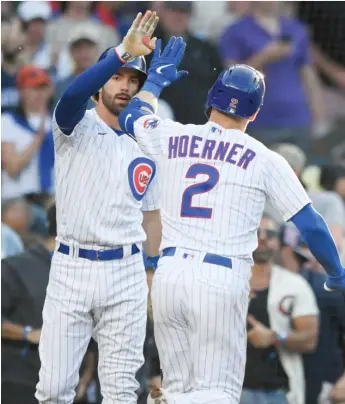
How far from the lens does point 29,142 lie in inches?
355

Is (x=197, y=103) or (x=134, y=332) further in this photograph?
(x=197, y=103)

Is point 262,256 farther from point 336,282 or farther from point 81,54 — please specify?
point 81,54

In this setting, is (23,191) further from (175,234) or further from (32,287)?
(175,234)

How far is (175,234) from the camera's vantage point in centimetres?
527

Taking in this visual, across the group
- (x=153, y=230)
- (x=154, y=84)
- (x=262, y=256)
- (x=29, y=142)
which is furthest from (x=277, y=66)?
(x=154, y=84)

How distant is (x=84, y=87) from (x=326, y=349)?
Answer: 3061 millimetres

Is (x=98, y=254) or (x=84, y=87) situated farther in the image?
(x=98, y=254)

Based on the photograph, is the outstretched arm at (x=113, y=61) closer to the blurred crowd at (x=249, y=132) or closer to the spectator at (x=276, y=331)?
the blurred crowd at (x=249, y=132)

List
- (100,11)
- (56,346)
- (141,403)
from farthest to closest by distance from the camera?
1. (100,11)
2. (141,403)
3. (56,346)

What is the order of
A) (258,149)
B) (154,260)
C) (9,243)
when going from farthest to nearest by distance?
1. (9,243)
2. (154,260)
3. (258,149)

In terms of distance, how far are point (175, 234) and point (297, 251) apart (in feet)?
9.24

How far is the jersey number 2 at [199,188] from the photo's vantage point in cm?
520

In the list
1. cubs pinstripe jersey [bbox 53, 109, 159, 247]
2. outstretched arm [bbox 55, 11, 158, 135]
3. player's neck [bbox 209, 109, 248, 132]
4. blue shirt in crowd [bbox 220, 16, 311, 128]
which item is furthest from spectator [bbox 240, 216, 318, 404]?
blue shirt in crowd [bbox 220, 16, 311, 128]

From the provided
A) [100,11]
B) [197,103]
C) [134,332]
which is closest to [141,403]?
[134,332]
